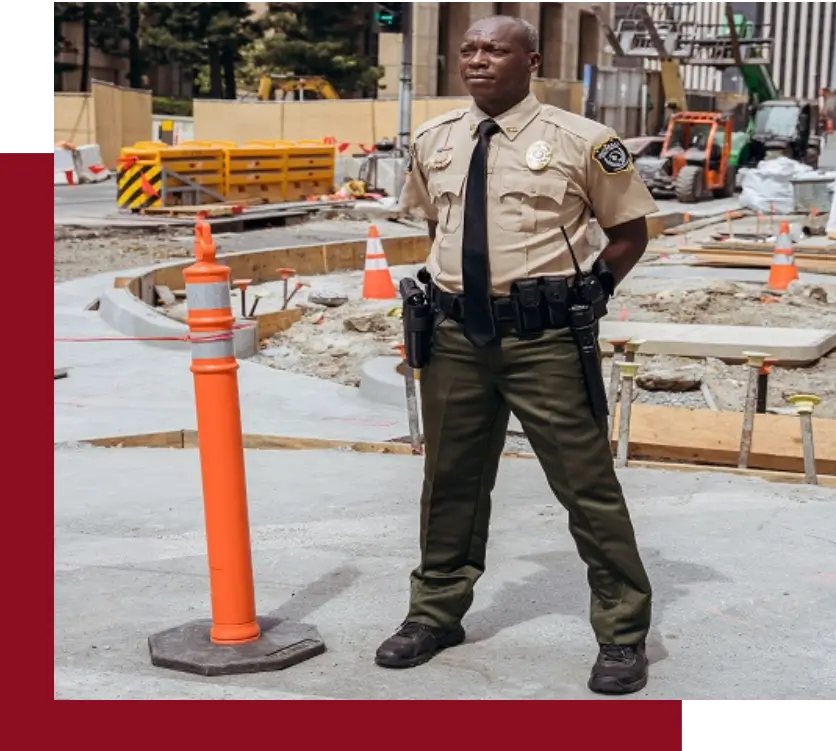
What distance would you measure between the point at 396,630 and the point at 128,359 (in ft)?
23.1

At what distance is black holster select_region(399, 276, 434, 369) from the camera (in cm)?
410

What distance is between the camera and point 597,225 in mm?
4207

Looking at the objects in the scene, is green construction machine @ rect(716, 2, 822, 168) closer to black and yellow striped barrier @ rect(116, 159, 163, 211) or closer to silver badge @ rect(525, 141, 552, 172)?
black and yellow striped barrier @ rect(116, 159, 163, 211)

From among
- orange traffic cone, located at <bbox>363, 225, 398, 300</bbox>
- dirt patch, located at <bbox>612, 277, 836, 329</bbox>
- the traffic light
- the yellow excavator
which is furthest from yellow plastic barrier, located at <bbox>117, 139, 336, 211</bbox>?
the yellow excavator

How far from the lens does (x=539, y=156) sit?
394 cm

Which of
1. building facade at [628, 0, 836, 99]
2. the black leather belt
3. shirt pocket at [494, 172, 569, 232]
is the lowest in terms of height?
the black leather belt

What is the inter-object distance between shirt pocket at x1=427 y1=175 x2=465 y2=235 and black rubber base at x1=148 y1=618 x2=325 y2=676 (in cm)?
125

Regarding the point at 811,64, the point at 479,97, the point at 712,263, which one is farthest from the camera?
the point at 811,64

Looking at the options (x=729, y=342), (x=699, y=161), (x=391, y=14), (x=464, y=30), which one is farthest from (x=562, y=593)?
(x=464, y=30)

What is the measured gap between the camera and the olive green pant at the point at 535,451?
400 centimetres

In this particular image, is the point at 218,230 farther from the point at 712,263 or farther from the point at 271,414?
the point at 271,414

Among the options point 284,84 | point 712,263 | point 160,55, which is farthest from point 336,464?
point 160,55

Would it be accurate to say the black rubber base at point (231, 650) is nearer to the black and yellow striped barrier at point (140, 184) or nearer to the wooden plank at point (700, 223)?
the wooden plank at point (700, 223)

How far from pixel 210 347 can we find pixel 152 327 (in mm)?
8123
